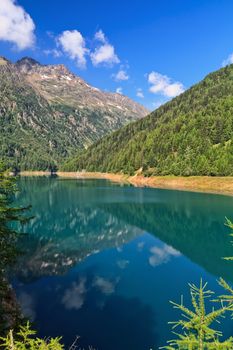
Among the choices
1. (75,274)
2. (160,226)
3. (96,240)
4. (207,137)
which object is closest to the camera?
(75,274)

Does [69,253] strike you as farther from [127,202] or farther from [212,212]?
→ [127,202]

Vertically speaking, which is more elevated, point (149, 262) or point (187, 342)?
point (187, 342)

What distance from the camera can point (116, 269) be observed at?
4691 centimetres

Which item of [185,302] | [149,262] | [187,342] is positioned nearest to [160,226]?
[149,262]

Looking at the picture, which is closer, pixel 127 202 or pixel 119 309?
pixel 119 309

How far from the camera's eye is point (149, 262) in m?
50.2

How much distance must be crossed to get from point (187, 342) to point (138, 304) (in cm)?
2754

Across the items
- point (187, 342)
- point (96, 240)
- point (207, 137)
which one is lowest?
point (96, 240)

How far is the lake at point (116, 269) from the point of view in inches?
1164

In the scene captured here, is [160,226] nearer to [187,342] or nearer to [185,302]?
[185,302]

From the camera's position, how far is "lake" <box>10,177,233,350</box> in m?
29.6

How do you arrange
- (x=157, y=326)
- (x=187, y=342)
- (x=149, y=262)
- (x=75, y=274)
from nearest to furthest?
(x=187, y=342) < (x=157, y=326) < (x=75, y=274) < (x=149, y=262)

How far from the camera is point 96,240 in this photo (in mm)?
64938

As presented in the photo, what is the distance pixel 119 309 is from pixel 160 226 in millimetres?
44786
